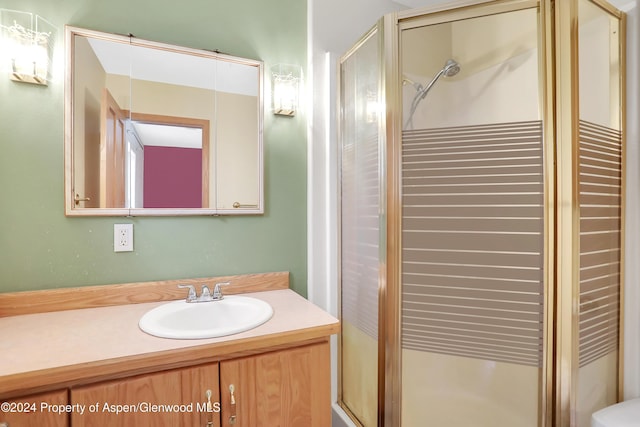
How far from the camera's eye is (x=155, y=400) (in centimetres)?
93

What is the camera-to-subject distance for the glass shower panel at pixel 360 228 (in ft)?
4.68

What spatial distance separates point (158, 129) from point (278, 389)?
1.22m

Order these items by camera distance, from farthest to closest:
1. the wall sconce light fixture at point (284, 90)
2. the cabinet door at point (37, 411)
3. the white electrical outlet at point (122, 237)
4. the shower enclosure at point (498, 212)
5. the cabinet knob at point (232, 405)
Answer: the wall sconce light fixture at point (284, 90)
the white electrical outlet at point (122, 237)
the shower enclosure at point (498, 212)
the cabinet knob at point (232, 405)
the cabinet door at point (37, 411)

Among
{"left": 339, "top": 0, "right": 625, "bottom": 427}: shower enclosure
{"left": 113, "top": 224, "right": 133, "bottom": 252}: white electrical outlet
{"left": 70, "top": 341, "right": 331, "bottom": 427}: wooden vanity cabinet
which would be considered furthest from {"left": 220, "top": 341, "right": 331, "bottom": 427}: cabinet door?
{"left": 113, "top": 224, "right": 133, "bottom": 252}: white electrical outlet

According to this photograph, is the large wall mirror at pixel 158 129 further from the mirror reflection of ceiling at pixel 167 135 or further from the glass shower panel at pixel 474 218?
the glass shower panel at pixel 474 218

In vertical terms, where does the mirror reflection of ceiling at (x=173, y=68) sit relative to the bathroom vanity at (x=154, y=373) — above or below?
Result: above

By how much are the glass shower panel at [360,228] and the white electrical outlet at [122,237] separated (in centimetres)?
103

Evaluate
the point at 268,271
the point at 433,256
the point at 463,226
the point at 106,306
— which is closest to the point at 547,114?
the point at 463,226

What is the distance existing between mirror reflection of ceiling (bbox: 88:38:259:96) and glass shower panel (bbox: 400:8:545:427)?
2.63ft

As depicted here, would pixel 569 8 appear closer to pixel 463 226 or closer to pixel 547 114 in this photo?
pixel 547 114

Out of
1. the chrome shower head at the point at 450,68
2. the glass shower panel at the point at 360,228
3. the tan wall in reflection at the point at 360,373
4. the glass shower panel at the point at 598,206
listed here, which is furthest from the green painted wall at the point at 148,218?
the glass shower panel at the point at 598,206

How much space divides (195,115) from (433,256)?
127 centimetres

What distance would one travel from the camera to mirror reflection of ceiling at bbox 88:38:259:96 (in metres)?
1.36

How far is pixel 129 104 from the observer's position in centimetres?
139
